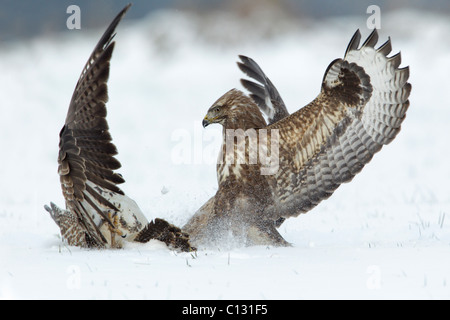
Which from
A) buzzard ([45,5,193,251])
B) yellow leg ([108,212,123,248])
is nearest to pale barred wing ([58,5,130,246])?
buzzard ([45,5,193,251])

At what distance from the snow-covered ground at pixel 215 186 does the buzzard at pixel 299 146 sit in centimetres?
41

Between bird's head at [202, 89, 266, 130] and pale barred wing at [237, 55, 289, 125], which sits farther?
pale barred wing at [237, 55, 289, 125]

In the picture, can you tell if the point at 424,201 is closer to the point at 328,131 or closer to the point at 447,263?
the point at 328,131

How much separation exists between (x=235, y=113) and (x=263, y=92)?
1306 millimetres

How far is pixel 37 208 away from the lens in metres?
7.80

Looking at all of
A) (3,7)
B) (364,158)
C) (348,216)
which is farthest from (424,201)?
(3,7)

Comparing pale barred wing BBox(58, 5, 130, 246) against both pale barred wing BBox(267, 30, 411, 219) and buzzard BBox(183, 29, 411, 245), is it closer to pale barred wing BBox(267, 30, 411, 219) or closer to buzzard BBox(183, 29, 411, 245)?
buzzard BBox(183, 29, 411, 245)

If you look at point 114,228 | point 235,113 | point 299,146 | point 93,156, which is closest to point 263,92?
point 235,113

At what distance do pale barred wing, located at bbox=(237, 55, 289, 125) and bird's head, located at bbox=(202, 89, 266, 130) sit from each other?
102 cm

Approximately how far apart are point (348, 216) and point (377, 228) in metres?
0.88

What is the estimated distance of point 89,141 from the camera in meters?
4.32

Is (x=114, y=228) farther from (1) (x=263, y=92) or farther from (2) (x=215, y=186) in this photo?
(2) (x=215, y=186)

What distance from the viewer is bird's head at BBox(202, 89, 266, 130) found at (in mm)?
5219

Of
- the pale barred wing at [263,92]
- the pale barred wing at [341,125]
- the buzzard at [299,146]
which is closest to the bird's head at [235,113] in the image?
the buzzard at [299,146]
